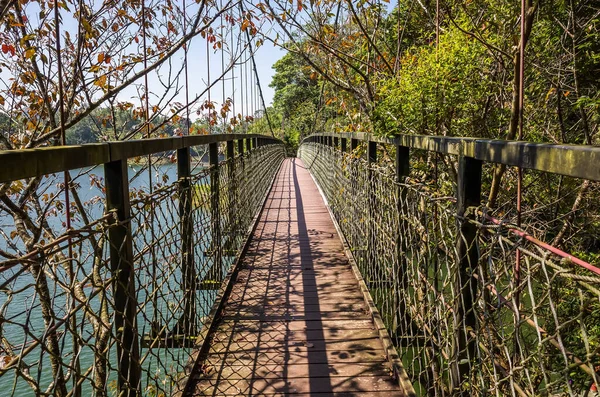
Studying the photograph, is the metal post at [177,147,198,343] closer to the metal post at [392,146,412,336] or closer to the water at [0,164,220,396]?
the water at [0,164,220,396]

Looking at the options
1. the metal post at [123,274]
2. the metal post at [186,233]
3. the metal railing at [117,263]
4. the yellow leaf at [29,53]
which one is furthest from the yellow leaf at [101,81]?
the metal post at [123,274]

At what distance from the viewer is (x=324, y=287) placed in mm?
3299

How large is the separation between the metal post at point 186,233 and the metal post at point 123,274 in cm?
74

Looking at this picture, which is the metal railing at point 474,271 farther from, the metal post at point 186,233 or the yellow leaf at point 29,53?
the yellow leaf at point 29,53

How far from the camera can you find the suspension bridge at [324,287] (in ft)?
3.37

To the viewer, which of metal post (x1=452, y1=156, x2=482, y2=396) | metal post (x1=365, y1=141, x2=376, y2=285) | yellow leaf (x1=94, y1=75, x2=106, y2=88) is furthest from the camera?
yellow leaf (x1=94, y1=75, x2=106, y2=88)

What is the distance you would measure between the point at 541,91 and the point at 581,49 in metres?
0.51

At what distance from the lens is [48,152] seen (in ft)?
3.41

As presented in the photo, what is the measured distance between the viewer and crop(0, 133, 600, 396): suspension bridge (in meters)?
1.03

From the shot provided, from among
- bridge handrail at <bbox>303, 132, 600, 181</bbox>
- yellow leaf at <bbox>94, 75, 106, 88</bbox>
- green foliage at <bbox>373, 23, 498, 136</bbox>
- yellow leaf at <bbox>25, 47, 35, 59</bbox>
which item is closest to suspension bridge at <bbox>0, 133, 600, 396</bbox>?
bridge handrail at <bbox>303, 132, 600, 181</bbox>

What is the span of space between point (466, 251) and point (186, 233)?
1467 millimetres

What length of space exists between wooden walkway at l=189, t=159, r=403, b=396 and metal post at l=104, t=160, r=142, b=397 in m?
0.64

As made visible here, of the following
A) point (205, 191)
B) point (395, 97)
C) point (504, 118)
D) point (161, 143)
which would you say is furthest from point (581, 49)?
point (161, 143)

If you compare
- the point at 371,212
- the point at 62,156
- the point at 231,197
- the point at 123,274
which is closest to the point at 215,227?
the point at 231,197
